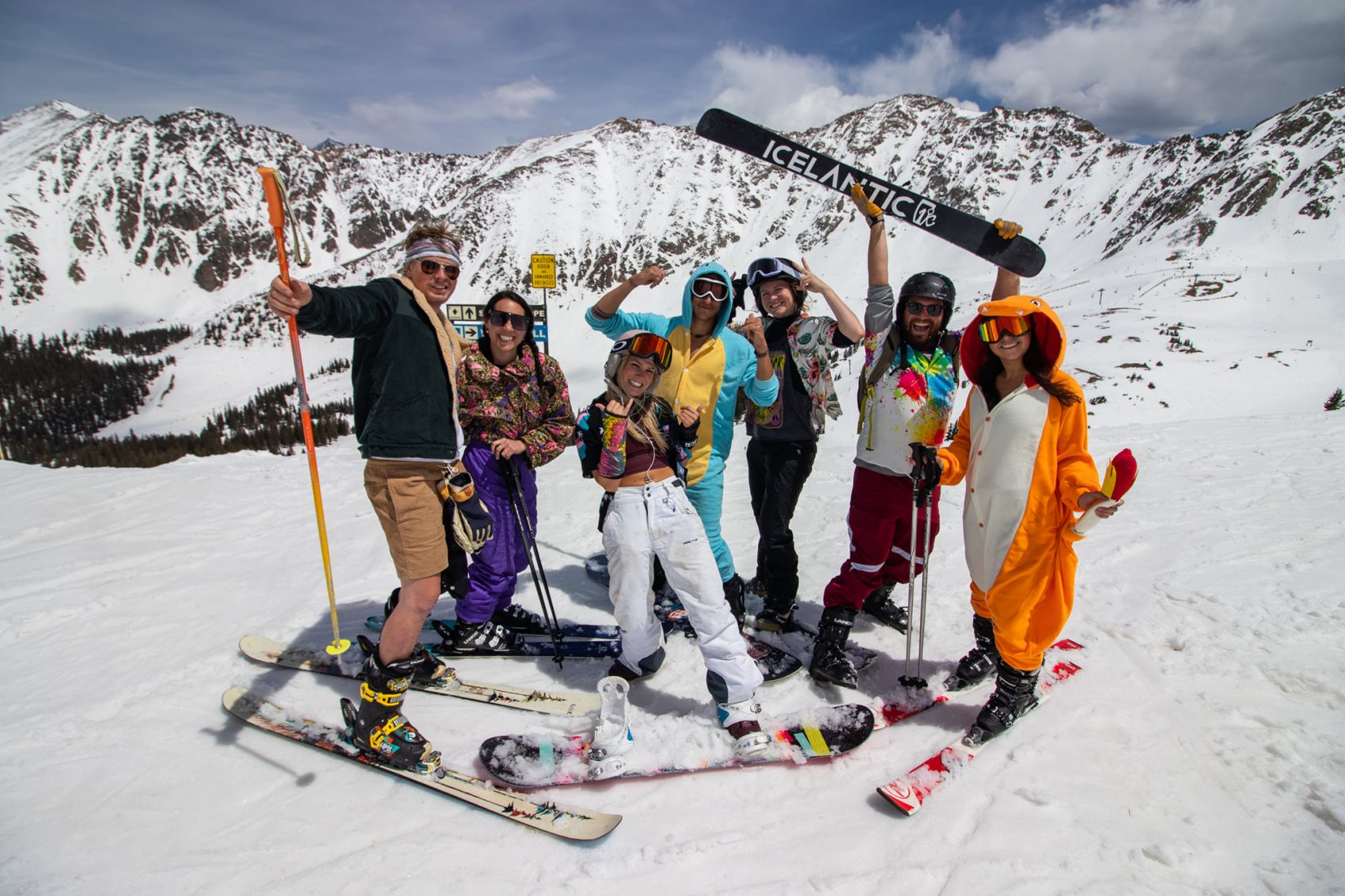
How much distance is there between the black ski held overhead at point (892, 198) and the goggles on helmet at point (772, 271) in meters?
1.12

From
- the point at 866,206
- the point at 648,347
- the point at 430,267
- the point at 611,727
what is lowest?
the point at 611,727

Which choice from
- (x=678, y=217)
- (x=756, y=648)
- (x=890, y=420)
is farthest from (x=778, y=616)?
(x=678, y=217)

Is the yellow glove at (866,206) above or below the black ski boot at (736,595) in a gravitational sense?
above

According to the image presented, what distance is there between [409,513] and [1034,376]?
3.36m

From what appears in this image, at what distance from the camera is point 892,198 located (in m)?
4.94

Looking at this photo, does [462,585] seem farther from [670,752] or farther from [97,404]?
[97,404]

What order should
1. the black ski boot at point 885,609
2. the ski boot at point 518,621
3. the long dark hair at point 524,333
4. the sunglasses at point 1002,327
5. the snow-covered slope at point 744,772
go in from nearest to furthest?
the snow-covered slope at point 744,772 < the sunglasses at point 1002,327 < the long dark hair at point 524,333 < the black ski boot at point 885,609 < the ski boot at point 518,621

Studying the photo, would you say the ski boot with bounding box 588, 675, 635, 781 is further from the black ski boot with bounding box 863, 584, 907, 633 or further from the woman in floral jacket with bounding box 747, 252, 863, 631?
the black ski boot with bounding box 863, 584, 907, 633

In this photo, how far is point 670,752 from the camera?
3.19 meters

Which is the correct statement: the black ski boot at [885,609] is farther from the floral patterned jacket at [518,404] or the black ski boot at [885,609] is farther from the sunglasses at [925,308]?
Result: the floral patterned jacket at [518,404]

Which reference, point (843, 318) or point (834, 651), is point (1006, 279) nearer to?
point (843, 318)

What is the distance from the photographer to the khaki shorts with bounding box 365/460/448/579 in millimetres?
3242

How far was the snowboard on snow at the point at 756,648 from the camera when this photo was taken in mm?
3871

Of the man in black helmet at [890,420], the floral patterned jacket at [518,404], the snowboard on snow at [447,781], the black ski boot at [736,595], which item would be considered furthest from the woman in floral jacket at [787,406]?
the snowboard on snow at [447,781]
